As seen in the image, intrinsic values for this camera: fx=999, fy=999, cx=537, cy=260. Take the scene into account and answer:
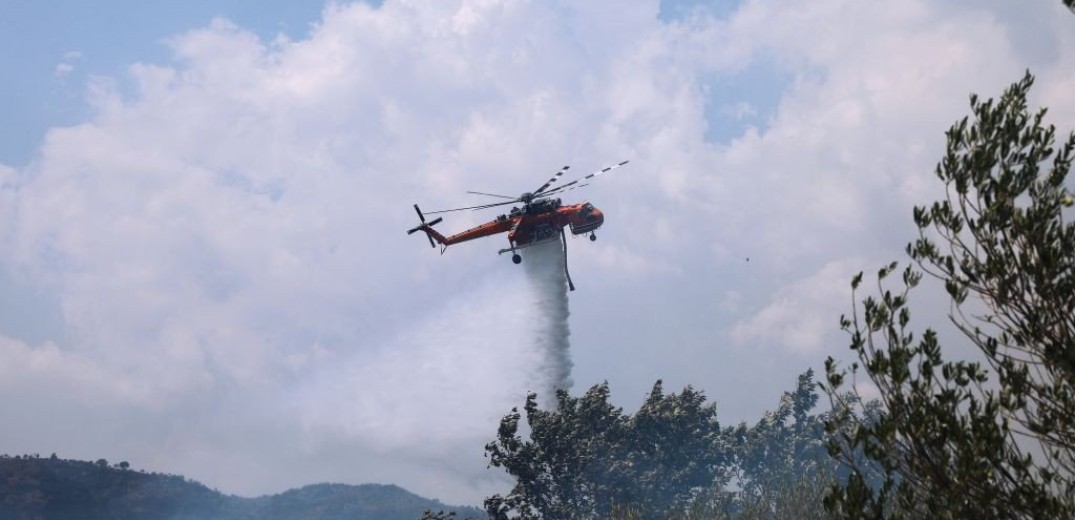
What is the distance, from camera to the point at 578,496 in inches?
3883

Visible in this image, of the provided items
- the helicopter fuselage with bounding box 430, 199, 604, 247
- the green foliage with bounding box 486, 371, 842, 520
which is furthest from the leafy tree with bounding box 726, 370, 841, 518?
the helicopter fuselage with bounding box 430, 199, 604, 247

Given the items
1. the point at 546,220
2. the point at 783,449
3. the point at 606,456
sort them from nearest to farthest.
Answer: the point at 546,220, the point at 606,456, the point at 783,449

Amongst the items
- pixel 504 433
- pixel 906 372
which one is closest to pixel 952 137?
pixel 906 372

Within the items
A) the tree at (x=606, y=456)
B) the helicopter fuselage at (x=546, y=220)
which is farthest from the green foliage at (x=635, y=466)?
the helicopter fuselage at (x=546, y=220)

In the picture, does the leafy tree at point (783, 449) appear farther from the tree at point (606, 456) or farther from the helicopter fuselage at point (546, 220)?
the helicopter fuselage at point (546, 220)

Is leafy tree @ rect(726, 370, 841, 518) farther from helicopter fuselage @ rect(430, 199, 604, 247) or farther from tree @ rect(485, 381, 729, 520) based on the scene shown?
helicopter fuselage @ rect(430, 199, 604, 247)

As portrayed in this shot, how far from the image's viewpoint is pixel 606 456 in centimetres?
10044

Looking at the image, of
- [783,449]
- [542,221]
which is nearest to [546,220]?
[542,221]

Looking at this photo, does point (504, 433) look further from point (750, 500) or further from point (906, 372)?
point (906, 372)

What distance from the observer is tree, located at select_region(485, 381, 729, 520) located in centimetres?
9562

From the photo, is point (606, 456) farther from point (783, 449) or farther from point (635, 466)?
point (783, 449)

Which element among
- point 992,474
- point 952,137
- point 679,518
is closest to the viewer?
point 992,474

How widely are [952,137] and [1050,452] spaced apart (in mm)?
7140

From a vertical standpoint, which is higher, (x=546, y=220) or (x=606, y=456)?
(x=546, y=220)
